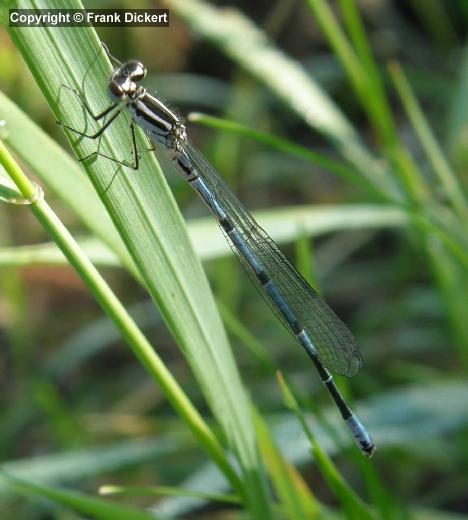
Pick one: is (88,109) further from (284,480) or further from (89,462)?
(89,462)

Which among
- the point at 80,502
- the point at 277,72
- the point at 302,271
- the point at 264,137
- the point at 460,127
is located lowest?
the point at 80,502

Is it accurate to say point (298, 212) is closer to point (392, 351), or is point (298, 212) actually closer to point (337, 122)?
point (337, 122)

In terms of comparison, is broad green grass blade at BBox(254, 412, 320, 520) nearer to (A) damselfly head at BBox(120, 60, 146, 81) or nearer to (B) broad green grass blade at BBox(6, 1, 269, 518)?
(B) broad green grass blade at BBox(6, 1, 269, 518)

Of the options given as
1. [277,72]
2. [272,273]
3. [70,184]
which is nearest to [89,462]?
[272,273]

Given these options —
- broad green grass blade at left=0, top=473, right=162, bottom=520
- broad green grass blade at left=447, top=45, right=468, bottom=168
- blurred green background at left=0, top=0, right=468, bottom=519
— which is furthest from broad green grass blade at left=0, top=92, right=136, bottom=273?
broad green grass blade at left=447, top=45, right=468, bottom=168

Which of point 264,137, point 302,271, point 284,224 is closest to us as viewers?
point 264,137

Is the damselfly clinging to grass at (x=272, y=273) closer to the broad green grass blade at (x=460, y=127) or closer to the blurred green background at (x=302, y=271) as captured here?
the blurred green background at (x=302, y=271)
